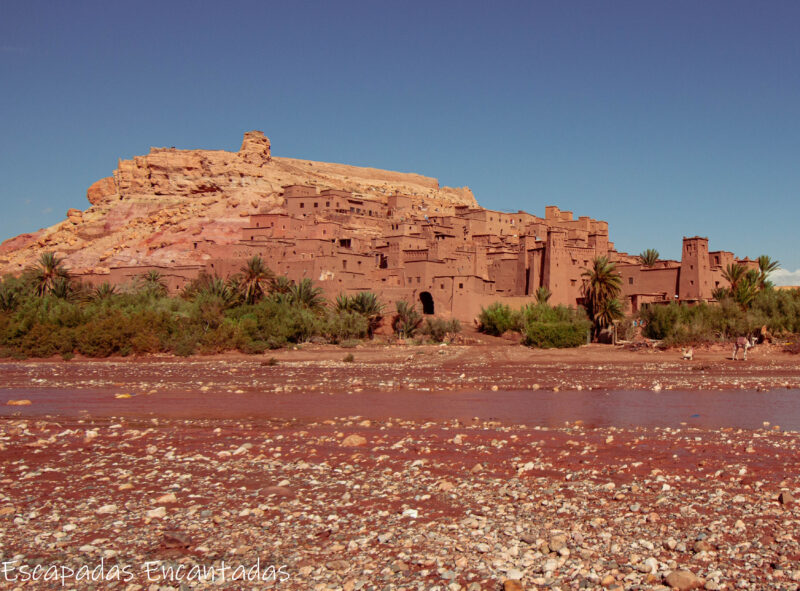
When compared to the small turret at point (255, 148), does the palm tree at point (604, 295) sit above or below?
below

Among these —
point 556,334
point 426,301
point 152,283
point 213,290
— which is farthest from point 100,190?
point 556,334

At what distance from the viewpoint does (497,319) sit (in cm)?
3756

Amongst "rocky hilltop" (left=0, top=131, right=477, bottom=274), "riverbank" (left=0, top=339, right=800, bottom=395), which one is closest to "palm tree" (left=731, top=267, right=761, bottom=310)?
"riverbank" (left=0, top=339, right=800, bottom=395)

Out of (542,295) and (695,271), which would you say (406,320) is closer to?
(542,295)

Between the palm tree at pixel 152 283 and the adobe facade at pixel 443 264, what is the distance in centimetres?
56

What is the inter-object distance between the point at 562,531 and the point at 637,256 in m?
46.1

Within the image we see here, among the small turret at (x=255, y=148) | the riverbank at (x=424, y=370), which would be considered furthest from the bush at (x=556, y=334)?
the small turret at (x=255, y=148)

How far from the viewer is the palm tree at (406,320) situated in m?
37.3

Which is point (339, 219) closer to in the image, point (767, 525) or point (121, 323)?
point (121, 323)

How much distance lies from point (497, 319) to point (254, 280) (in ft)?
44.2

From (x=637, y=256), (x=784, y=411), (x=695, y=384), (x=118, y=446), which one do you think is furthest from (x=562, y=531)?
(x=637, y=256)

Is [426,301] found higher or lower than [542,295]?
lower

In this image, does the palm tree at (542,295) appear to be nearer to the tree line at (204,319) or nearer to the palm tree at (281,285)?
the tree line at (204,319)

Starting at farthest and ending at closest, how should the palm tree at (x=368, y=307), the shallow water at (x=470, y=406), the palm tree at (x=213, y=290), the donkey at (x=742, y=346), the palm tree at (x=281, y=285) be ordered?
the palm tree at (x=281, y=285), the palm tree at (x=213, y=290), the palm tree at (x=368, y=307), the donkey at (x=742, y=346), the shallow water at (x=470, y=406)
